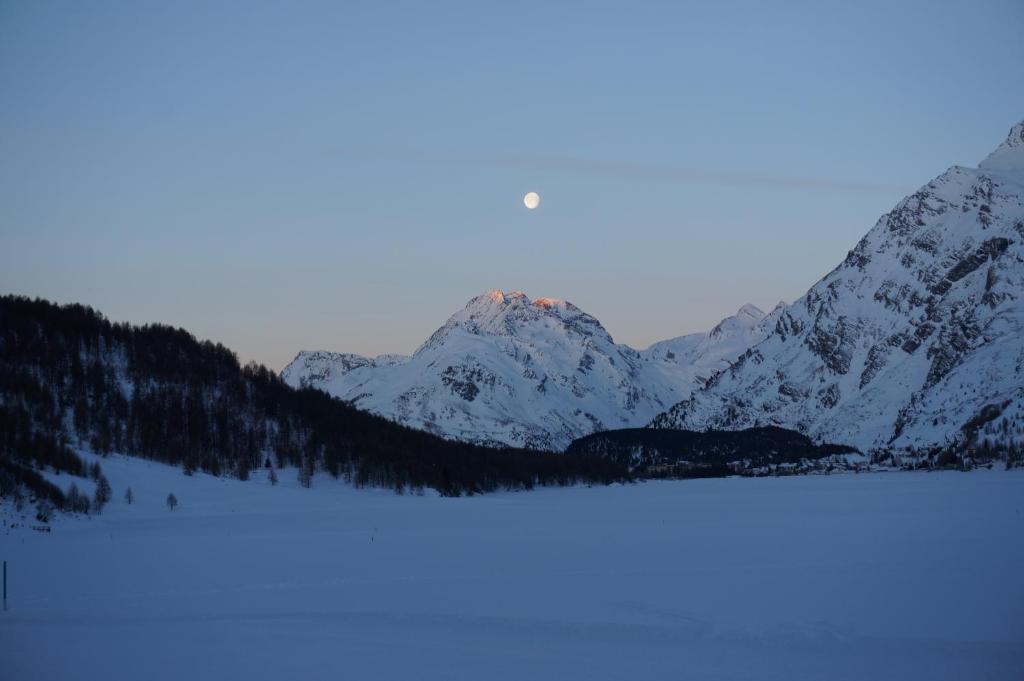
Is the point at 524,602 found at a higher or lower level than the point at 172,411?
lower

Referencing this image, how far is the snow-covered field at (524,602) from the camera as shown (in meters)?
27.8

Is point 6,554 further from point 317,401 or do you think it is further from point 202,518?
point 317,401

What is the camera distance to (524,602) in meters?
37.3

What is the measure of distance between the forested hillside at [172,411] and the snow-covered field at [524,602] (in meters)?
47.1

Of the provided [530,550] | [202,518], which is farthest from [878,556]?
[202,518]

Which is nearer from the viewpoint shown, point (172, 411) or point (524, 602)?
point (524, 602)

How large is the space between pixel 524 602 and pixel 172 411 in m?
103

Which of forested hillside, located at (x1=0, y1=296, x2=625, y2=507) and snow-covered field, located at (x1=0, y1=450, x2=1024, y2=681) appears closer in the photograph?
snow-covered field, located at (x1=0, y1=450, x2=1024, y2=681)

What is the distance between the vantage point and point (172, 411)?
131 meters

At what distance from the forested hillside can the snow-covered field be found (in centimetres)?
4708

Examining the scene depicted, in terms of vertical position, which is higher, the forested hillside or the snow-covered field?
the forested hillside

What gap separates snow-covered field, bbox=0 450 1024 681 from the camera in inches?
1096

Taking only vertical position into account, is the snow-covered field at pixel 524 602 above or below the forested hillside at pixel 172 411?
below

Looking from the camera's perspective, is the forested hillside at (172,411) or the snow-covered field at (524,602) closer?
the snow-covered field at (524,602)
